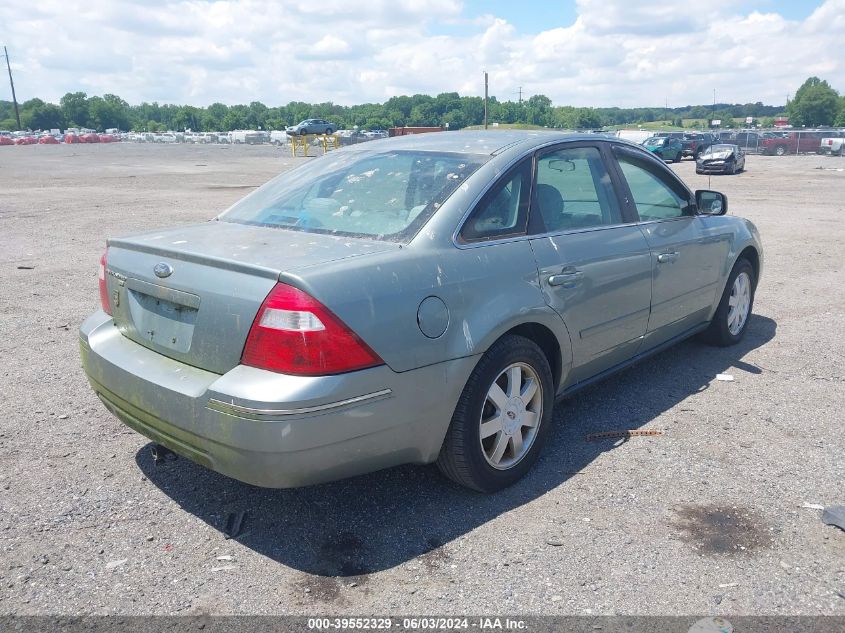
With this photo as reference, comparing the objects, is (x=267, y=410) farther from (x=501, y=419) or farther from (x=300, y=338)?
(x=501, y=419)

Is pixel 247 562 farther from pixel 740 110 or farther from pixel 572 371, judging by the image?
pixel 740 110

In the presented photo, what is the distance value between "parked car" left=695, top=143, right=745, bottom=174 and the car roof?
28681 mm

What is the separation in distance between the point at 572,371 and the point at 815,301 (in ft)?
15.4

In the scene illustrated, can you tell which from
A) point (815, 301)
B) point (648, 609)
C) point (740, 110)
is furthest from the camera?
point (740, 110)

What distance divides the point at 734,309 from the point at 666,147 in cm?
3527

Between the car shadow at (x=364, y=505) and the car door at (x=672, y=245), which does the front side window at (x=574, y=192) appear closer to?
the car door at (x=672, y=245)

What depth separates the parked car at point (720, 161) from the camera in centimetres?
3034

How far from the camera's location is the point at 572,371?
395cm

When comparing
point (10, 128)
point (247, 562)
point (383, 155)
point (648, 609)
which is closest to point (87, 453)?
point (247, 562)

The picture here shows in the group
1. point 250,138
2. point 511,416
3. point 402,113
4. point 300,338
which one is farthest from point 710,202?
point 402,113

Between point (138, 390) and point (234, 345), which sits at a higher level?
point (234, 345)

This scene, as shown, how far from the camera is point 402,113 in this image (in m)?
120

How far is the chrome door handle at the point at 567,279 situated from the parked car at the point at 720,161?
29.5 m

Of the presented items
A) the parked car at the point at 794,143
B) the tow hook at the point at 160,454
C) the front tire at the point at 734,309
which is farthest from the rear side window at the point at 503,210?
the parked car at the point at 794,143
